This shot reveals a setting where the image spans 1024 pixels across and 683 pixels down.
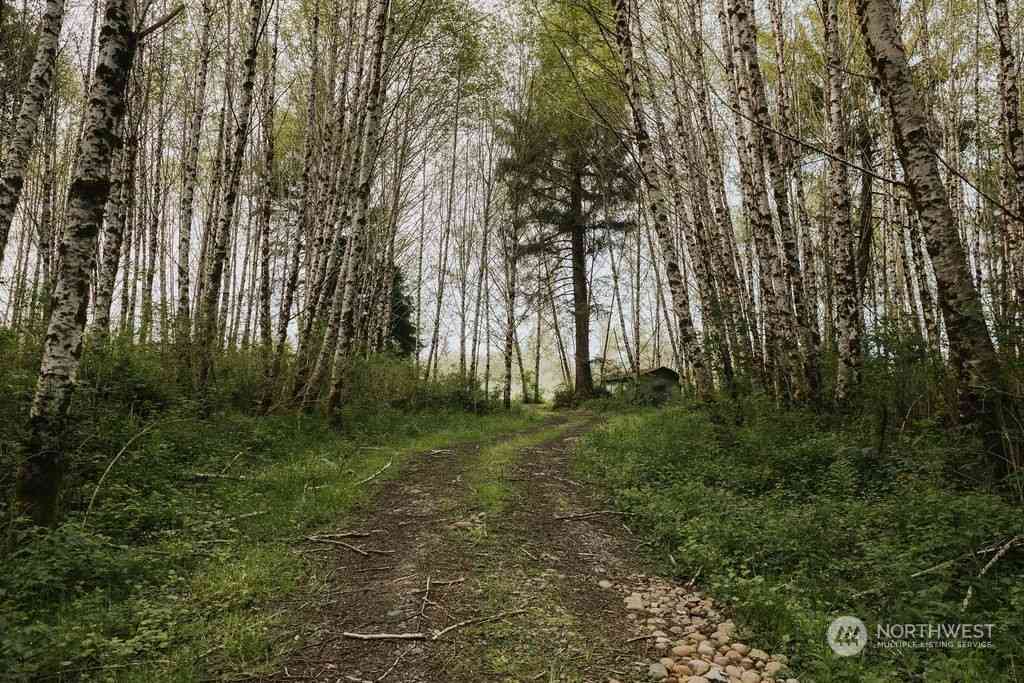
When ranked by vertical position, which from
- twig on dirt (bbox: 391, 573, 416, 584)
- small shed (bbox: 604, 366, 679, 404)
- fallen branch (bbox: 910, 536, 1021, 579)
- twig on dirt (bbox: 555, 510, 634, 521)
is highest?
small shed (bbox: 604, 366, 679, 404)

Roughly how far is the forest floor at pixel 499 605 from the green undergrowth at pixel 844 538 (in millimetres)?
313

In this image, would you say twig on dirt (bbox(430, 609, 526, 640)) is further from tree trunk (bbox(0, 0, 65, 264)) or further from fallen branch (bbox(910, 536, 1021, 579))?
tree trunk (bbox(0, 0, 65, 264))

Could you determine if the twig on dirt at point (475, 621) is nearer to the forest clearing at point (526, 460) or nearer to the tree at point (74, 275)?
the forest clearing at point (526, 460)

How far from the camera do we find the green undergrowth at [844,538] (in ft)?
9.68

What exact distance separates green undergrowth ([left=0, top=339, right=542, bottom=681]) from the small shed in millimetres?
13060

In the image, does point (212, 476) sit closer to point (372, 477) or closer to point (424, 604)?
point (372, 477)

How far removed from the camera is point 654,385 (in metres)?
20.7

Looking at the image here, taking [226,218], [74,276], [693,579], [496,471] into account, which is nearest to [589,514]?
[693,579]

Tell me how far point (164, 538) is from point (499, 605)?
3.06 m

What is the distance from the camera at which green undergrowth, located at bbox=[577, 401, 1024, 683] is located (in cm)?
295

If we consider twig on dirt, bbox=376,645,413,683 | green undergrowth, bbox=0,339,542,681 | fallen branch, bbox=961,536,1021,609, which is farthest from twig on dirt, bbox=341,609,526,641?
fallen branch, bbox=961,536,1021,609

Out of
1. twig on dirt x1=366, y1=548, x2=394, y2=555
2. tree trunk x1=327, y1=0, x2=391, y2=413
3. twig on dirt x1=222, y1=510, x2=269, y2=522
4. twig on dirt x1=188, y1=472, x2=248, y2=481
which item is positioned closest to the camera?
twig on dirt x1=366, y1=548, x2=394, y2=555

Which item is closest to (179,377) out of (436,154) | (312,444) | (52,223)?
(312,444)

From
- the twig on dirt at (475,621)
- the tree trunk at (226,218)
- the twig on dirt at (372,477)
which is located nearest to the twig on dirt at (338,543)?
the twig on dirt at (475,621)
